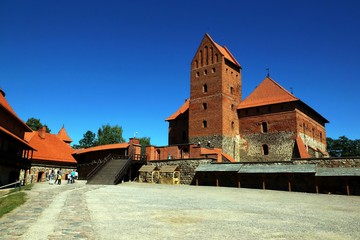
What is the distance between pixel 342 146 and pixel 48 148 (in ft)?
214

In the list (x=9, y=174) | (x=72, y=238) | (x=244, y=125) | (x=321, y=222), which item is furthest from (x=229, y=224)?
(x=244, y=125)

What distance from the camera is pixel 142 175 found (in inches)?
1203

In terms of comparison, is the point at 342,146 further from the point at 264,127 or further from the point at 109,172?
the point at 109,172

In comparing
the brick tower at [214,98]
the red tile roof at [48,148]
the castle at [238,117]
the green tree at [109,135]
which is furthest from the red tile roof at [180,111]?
the green tree at [109,135]

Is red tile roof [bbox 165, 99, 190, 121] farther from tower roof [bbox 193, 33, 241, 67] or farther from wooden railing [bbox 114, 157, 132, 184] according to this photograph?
wooden railing [bbox 114, 157, 132, 184]

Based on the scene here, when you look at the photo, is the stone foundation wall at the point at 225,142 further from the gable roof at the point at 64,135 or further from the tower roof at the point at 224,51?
the gable roof at the point at 64,135

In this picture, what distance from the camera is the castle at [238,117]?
34.5 metres

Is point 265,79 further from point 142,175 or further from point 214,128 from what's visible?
point 142,175

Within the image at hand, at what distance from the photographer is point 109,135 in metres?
70.0

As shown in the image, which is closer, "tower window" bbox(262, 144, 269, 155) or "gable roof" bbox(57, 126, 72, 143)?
"tower window" bbox(262, 144, 269, 155)

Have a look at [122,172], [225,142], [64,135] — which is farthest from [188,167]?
[64,135]

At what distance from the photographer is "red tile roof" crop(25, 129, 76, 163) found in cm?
3800

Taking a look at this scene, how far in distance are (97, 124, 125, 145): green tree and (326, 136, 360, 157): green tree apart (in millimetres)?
49827

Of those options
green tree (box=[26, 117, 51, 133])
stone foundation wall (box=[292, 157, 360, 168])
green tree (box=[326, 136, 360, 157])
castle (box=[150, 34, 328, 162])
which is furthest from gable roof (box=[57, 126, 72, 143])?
green tree (box=[326, 136, 360, 157])
